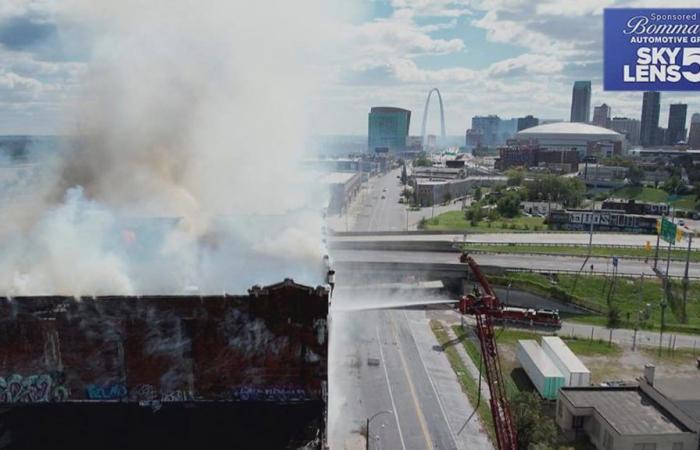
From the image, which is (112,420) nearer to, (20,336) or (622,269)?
(20,336)

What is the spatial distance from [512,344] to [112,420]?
26662mm

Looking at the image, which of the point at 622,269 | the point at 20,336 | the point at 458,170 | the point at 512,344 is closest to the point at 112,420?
the point at 20,336

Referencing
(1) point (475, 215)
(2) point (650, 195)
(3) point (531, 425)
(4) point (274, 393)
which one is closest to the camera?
(4) point (274, 393)

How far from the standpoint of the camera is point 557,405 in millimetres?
29656

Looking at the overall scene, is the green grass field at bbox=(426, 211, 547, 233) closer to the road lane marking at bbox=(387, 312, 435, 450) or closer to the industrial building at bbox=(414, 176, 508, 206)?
the industrial building at bbox=(414, 176, 508, 206)

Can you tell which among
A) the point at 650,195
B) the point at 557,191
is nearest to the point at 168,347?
the point at 557,191

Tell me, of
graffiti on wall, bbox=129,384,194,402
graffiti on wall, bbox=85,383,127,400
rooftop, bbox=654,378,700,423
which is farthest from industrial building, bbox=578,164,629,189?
graffiti on wall, bbox=85,383,127,400

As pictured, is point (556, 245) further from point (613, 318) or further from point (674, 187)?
point (674, 187)

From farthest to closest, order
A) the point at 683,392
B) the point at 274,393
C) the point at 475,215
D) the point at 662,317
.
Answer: the point at 475,215 < the point at 662,317 < the point at 683,392 < the point at 274,393

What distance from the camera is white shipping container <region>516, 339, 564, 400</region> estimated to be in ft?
104

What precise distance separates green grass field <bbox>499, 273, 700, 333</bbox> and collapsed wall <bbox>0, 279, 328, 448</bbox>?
97.7 ft

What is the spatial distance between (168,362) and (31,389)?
5464 mm


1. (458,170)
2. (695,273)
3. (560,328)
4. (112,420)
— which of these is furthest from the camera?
(458,170)

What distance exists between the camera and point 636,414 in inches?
1065
